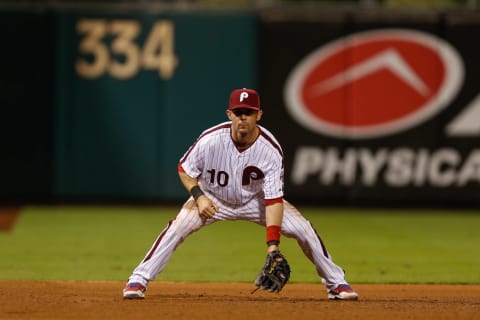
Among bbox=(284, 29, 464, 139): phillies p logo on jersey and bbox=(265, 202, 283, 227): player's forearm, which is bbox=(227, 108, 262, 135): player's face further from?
bbox=(284, 29, 464, 139): phillies p logo on jersey

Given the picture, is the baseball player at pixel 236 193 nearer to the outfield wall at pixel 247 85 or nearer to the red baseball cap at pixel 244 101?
the red baseball cap at pixel 244 101

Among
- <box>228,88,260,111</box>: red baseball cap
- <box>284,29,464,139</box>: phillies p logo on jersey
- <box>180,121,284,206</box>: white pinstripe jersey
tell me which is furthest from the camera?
<box>284,29,464,139</box>: phillies p logo on jersey

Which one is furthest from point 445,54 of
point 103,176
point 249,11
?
point 103,176

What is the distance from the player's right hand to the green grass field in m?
2.11

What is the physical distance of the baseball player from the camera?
764 cm

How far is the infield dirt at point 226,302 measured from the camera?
23.6ft

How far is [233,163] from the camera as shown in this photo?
25.6 ft

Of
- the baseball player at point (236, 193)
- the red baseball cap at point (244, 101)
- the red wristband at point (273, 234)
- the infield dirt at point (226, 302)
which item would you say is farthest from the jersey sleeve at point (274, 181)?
the infield dirt at point (226, 302)

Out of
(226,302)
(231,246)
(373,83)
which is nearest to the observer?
(226,302)

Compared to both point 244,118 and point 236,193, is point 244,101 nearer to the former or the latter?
point 244,118

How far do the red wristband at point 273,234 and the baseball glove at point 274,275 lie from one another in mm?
174

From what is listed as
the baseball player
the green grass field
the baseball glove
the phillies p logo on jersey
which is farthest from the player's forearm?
the phillies p logo on jersey

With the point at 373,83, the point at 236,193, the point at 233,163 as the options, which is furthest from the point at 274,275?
the point at 373,83

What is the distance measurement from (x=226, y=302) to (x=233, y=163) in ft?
3.39
